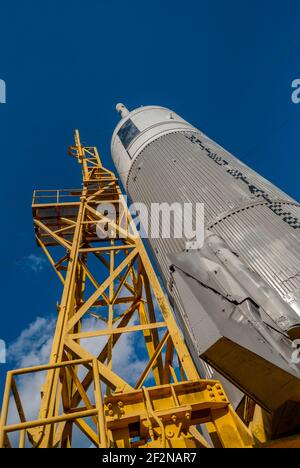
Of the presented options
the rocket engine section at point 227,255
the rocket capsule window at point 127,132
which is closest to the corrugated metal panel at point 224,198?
the rocket engine section at point 227,255

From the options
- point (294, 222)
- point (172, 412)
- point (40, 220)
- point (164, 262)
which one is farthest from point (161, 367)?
point (40, 220)

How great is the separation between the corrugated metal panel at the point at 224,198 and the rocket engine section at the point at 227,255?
0.02m

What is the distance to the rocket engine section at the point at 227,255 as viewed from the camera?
3.56 metres

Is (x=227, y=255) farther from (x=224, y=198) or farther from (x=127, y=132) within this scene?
(x=127, y=132)

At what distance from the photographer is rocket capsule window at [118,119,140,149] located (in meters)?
13.4

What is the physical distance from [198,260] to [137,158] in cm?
837

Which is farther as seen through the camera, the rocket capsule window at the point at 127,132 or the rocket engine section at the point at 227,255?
the rocket capsule window at the point at 127,132

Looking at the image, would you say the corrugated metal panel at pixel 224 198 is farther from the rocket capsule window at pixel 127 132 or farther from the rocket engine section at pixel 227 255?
the rocket capsule window at pixel 127 132

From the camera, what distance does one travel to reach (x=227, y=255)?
15.6 ft

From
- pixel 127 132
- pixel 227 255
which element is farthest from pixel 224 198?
pixel 127 132

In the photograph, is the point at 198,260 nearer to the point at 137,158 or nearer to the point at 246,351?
the point at 246,351

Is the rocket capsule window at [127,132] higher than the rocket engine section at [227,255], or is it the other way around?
the rocket capsule window at [127,132]

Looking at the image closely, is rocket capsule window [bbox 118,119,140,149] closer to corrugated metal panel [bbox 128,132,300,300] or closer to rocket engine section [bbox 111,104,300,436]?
rocket engine section [bbox 111,104,300,436]

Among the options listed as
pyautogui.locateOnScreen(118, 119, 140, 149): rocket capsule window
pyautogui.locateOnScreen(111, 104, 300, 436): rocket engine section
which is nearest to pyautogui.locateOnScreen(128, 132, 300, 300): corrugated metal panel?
pyautogui.locateOnScreen(111, 104, 300, 436): rocket engine section
